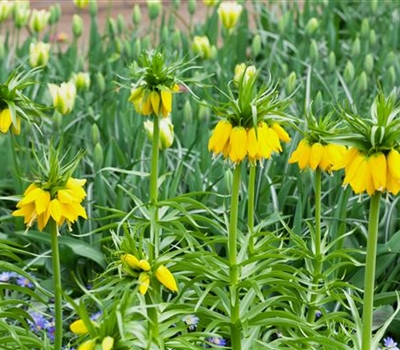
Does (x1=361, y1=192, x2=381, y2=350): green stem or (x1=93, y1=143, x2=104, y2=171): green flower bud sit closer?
(x1=361, y1=192, x2=381, y2=350): green stem

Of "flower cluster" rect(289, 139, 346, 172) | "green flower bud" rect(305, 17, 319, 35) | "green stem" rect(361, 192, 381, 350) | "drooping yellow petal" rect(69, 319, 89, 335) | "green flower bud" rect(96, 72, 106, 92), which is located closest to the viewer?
"drooping yellow petal" rect(69, 319, 89, 335)

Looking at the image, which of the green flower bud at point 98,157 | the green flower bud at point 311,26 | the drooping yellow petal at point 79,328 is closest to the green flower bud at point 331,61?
the green flower bud at point 311,26

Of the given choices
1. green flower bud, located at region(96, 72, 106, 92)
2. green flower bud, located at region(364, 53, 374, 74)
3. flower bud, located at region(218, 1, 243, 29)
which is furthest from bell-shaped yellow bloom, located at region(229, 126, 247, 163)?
flower bud, located at region(218, 1, 243, 29)

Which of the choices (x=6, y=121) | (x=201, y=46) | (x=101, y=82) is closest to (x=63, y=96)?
(x=101, y=82)

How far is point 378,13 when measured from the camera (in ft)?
18.9

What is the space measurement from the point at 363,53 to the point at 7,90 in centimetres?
298

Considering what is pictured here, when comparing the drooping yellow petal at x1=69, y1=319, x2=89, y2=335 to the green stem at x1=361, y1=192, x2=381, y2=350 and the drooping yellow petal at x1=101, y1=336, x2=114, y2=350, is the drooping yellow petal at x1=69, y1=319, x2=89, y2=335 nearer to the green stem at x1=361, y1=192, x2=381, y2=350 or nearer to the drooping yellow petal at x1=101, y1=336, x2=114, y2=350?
the drooping yellow petal at x1=101, y1=336, x2=114, y2=350

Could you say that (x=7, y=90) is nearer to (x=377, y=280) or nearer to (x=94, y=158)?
(x=94, y=158)

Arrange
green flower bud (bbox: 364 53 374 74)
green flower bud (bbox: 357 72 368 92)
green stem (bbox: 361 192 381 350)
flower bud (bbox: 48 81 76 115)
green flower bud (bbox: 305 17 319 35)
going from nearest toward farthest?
green stem (bbox: 361 192 381 350), flower bud (bbox: 48 81 76 115), green flower bud (bbox: 357 72 368 92), green flower bud (bbox: 364 53 374 74), green flower bud (bbox: 305 17 319 35)

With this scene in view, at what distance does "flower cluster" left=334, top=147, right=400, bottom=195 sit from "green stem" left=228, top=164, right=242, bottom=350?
340mm

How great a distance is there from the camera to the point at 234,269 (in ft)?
7.25

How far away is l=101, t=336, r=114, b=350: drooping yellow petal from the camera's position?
1.59m

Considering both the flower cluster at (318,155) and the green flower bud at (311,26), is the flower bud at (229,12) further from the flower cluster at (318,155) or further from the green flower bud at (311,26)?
the flower cluster at (318,155)

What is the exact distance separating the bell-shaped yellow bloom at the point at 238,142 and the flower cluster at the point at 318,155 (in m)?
0.33
